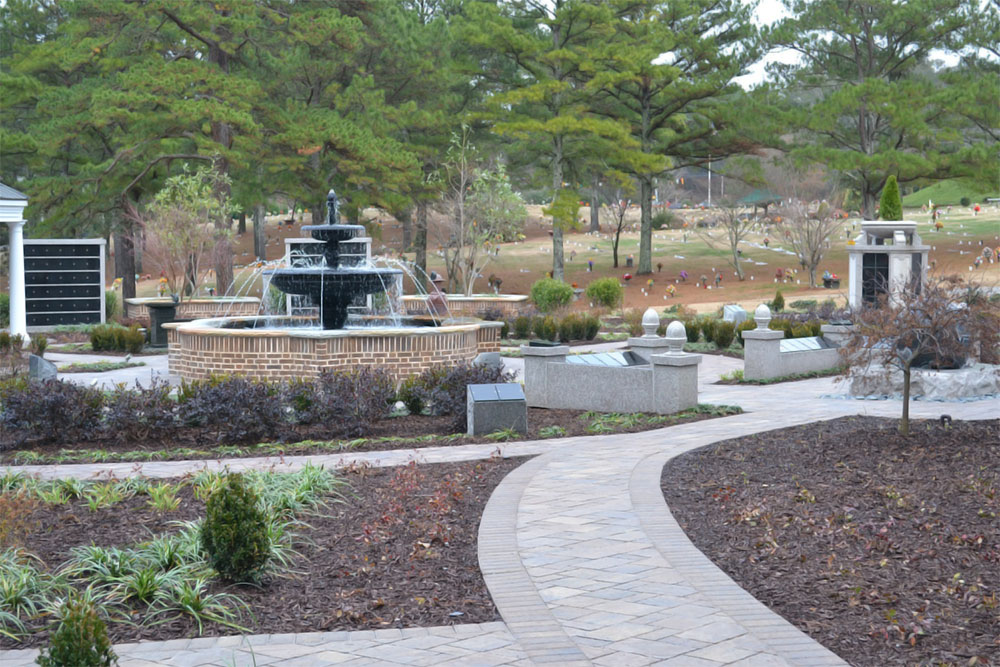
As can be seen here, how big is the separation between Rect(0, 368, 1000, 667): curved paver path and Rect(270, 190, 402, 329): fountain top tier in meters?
6.44

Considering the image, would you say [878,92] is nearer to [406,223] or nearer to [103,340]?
[406,223]

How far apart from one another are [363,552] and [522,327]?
714 inches

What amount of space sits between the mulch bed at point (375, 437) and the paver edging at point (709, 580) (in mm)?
2912

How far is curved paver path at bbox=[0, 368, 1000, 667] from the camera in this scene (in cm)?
495

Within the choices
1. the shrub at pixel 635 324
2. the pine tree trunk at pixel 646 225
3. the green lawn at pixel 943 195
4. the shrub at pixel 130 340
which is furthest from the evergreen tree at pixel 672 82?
the green lawn at pixel 943 195

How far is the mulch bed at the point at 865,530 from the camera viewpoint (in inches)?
208

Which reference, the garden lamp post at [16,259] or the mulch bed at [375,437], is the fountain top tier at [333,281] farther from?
the garden lamp post at [16,259]

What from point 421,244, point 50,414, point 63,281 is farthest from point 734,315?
point 421,244

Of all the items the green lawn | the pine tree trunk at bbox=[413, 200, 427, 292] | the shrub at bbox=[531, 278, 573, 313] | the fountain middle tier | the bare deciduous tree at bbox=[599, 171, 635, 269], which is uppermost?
the green lawn

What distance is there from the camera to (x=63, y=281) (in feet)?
94.2

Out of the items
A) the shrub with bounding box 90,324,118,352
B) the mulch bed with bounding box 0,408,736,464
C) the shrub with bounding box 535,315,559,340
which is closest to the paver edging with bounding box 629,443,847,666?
the mulch bed with bounding box 0,408,736,464

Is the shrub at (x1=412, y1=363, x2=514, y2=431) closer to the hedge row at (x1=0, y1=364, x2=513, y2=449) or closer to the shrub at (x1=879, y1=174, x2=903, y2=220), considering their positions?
the hedge row at (x1=0, y1=364, x2=513, y2=449)

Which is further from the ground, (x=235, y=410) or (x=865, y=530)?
Result: (x=235, y=410)

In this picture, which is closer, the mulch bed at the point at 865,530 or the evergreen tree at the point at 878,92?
the mulch bed at the point at 865,530
